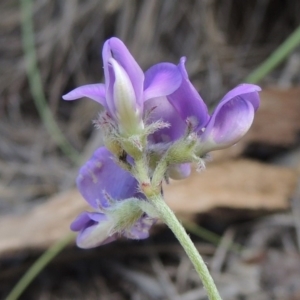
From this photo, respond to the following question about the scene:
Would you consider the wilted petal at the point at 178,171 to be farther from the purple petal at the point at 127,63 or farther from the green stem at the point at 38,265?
the green stem at the point at 38,265

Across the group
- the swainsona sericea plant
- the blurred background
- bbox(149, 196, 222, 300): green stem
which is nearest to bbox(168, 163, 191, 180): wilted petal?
the swainsona sericea plant

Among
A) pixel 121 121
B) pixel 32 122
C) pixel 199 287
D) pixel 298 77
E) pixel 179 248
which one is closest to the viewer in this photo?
pixel 121 121

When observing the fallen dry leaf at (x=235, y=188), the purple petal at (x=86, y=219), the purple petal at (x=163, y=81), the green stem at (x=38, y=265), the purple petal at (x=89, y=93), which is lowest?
the fallen dry leaf at (x=235, y=188)

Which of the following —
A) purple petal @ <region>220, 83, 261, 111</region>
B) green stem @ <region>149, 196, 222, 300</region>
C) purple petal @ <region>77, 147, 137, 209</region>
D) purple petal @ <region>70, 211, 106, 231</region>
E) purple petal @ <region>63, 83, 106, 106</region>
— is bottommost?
green stem @ <region>149, 196, 222, 300</region>

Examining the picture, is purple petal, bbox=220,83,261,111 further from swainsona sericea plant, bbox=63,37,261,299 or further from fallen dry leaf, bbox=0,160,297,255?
fallen dry leaf, bbox=0,160,297,255

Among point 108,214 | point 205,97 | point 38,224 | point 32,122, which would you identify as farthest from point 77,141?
point 108,214

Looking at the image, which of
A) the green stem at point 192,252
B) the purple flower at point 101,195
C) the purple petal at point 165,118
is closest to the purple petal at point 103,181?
the purple flower at point 101,195

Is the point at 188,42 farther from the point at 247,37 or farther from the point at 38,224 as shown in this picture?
the point at 38,224
